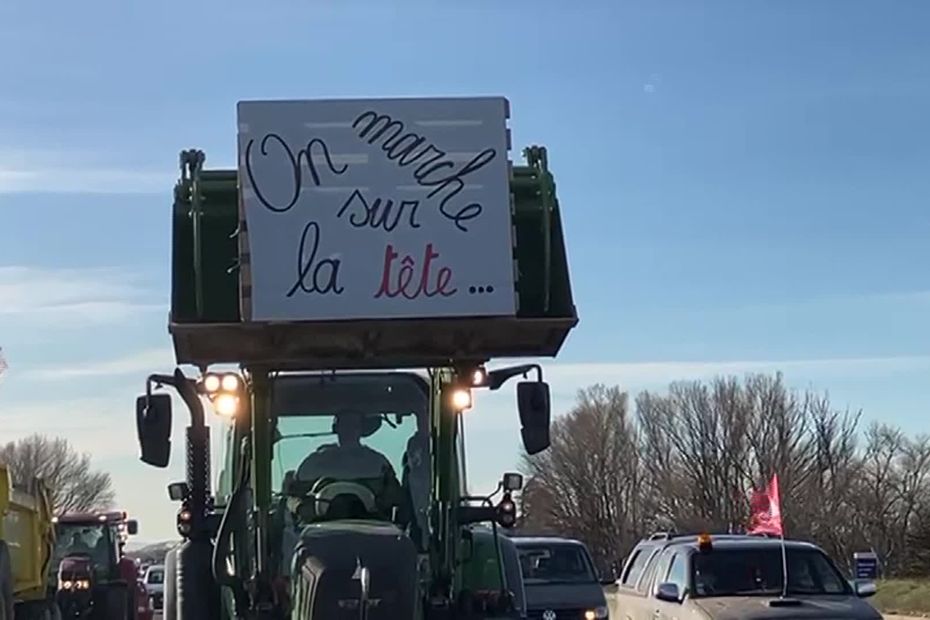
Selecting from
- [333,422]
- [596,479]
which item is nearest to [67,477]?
[596,479]

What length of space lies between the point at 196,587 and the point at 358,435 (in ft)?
4.33

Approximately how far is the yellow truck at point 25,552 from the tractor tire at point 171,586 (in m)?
4.63

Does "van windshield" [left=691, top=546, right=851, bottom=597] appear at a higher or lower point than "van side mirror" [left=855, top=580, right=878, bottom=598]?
higher

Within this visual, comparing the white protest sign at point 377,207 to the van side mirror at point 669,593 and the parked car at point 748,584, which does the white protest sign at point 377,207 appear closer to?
the parked car at point 748,584

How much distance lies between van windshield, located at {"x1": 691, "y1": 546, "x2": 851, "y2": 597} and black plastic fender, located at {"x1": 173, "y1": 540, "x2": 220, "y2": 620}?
245 inches

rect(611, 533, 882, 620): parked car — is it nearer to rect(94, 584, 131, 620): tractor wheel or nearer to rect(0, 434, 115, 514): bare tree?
rect(94, 584, 131, 620): tractor wheel

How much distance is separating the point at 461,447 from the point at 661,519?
7926 cm

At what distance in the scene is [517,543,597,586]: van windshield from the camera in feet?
65.9

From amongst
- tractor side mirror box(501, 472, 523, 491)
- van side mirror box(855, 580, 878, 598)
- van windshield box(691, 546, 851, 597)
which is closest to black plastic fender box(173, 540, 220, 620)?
tractor side mirror box(501, 472, 523, 491)

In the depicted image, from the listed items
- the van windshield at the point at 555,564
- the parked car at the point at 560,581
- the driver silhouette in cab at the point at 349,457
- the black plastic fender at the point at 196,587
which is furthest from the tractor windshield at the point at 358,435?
the van windshield at the point at 555,564

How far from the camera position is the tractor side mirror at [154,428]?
29.6 feet

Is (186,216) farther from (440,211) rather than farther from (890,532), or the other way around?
(890,532)

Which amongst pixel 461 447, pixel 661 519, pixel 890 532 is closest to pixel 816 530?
pixel 890 532

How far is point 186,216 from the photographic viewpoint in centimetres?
895
